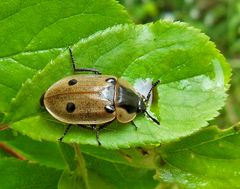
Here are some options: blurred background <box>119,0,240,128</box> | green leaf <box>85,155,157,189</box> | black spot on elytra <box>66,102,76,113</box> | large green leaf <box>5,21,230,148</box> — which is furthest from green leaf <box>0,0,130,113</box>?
blurred background <box>119,0,240,128</box>

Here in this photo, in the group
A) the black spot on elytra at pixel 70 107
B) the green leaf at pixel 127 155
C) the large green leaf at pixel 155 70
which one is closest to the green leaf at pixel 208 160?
the green leaf at pixel 127 155

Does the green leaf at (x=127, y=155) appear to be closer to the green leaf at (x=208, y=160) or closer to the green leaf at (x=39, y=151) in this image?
the green leaf at (x=208, y=160)

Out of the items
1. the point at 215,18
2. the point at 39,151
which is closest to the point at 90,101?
the point at 39,151

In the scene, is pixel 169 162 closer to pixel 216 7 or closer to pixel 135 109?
pixel 135 109

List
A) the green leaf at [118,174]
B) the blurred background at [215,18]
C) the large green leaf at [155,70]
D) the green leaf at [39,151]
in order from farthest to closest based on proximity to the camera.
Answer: the blurred background at [215,18]
the green leaf at [39,151]
the green leaf at [118,174]
the large green leaf at [155,70]

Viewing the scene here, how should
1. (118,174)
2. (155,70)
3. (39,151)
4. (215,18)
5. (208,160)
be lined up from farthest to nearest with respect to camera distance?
(215,18) → (39,151) → (118,174) → (208,160) → (155,70)

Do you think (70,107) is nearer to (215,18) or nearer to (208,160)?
(208,160)
